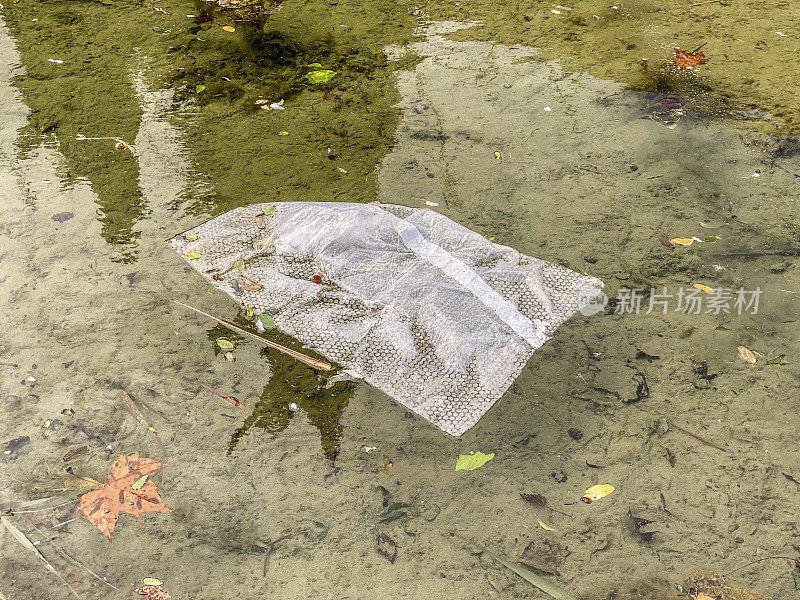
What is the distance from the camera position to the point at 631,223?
3.34 meters

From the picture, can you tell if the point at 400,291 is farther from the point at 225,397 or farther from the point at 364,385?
the point at 225,397

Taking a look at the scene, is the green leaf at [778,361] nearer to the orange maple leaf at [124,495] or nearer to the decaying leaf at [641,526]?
the decaying leaf at [641,526]

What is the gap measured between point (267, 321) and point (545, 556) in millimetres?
1469

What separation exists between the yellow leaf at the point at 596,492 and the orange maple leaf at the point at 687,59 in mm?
3317

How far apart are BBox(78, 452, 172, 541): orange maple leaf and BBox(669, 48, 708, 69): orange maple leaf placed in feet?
13.6

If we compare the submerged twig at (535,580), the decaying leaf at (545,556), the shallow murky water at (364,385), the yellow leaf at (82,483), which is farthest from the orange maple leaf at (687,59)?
the yellow leaf at (82,483)

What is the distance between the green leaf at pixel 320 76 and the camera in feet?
14.3

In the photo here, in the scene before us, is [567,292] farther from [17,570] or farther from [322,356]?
[17,570]

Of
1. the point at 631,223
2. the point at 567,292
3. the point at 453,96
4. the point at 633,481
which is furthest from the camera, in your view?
the point at 453,96

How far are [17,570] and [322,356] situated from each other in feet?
4.18

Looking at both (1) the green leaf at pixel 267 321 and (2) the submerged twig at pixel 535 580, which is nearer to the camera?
(2) the submerged twig at pixel 535 580

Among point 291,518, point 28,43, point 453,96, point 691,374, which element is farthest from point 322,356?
point 28,43

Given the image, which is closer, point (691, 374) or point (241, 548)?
A: point (241, 548)

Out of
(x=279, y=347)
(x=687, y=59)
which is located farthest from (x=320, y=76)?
(x=687, y=59)
